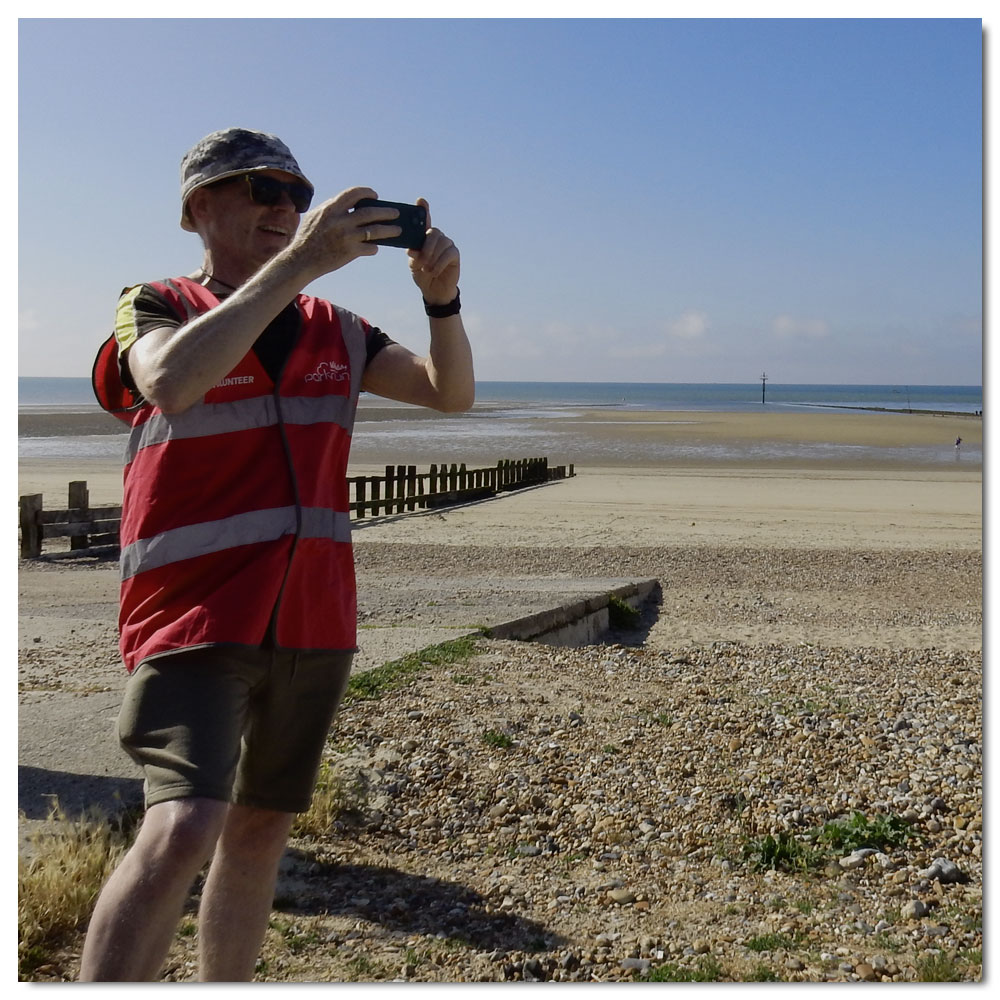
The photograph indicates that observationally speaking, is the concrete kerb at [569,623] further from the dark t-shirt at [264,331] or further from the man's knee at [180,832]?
the man's knee at [180,832]

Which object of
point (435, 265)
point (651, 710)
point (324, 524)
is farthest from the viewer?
point (651, 710)

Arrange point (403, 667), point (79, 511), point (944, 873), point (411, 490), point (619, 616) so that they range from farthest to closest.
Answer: point (411, 490)
point (79, 511)
point (619, 616)
point (403, 667)
point (944, 873)

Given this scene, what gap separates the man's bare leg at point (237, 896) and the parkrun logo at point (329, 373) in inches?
39.2

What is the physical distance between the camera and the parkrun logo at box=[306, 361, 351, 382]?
2.38 metres

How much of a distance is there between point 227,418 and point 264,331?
266mm

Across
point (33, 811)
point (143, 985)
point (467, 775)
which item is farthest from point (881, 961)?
point (33, 811)

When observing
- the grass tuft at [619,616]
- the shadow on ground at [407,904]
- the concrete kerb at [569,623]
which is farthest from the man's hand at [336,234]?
the grass tuft at [619,616]

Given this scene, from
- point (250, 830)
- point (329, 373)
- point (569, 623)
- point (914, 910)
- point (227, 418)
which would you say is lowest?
point (914, 910)

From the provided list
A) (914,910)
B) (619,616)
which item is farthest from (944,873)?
(619,616)

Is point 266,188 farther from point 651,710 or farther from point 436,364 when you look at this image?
point 651,710

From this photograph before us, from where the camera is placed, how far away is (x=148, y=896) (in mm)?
1942

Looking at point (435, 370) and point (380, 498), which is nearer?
point (435, 370)

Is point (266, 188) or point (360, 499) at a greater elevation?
point (266, 188)

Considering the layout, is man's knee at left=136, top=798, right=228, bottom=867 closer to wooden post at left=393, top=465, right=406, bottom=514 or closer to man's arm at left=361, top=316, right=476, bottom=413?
man's arm at left=361, top=316, right=476, bottom=413
